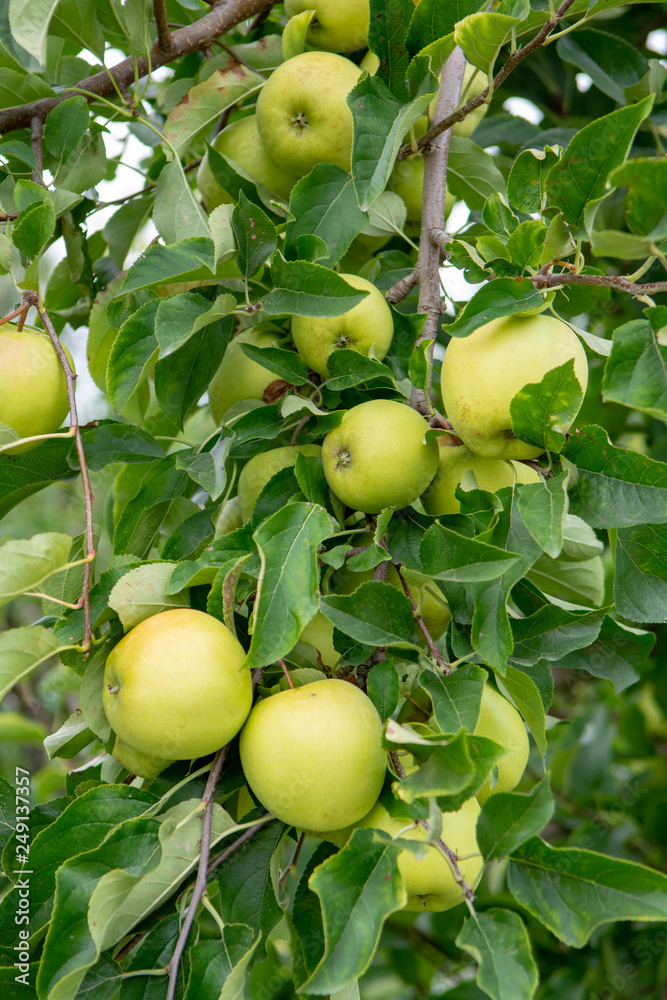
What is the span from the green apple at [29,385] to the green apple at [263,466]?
300mm

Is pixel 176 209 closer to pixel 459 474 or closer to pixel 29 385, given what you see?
pixel 29 385

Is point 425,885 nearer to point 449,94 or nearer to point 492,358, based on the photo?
point 492,358

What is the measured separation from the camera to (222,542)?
1003mm

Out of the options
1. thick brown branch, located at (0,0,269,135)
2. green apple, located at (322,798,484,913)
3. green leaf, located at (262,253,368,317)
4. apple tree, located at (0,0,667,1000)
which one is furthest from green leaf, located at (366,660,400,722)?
thick brown branch, located at (0,0,269,135)

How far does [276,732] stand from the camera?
35.6 inches

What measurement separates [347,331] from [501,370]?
26cm

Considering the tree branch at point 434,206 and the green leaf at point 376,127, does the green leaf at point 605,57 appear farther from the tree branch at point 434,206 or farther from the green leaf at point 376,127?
the green leaf at point 376,127

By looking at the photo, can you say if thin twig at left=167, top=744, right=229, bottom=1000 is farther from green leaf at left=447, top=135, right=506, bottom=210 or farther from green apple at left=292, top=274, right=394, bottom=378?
green leaf at left=447, top=135, right=506, bottom=210

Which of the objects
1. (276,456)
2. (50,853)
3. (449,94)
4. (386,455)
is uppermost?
(449,94)

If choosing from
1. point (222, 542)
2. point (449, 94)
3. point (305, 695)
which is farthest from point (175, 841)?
point (449, 94)

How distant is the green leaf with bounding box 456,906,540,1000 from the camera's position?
29.1 inches

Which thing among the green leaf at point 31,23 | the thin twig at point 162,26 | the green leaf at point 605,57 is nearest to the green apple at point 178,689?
the green leaf at point 31,23

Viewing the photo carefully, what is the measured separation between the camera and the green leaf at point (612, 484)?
2.90 feet

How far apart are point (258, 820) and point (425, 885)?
0.22m
